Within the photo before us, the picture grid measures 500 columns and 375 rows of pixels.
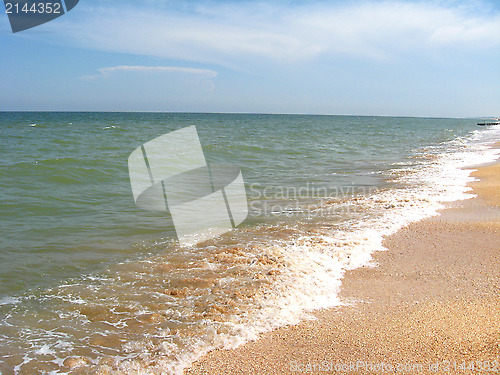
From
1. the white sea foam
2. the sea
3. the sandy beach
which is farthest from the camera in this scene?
the white sea foam

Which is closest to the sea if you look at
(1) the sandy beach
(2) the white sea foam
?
(2) the white sea foam

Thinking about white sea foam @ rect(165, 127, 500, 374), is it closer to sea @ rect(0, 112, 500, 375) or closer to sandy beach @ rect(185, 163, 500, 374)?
sea @ rect(0, 112, 500, 375)

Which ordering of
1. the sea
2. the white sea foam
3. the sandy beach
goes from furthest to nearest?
1. the white sea foam
2. the sea
3. the sandy beach

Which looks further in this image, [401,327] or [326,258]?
[326,258]

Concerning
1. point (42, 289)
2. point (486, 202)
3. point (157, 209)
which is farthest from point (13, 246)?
point (486, 202)

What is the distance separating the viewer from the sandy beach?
2934 millimetres

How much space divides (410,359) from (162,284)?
2871 mm

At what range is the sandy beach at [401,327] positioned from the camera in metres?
2.93

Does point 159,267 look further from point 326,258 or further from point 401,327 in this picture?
point 401,327

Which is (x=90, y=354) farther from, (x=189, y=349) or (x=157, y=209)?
(x=157, y=209)

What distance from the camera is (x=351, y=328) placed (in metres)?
3.44

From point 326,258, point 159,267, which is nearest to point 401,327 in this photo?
point 326,258

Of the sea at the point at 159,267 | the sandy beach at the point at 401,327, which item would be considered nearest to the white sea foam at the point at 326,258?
the sea at the point at 159,267

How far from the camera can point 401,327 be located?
3.41 metres
